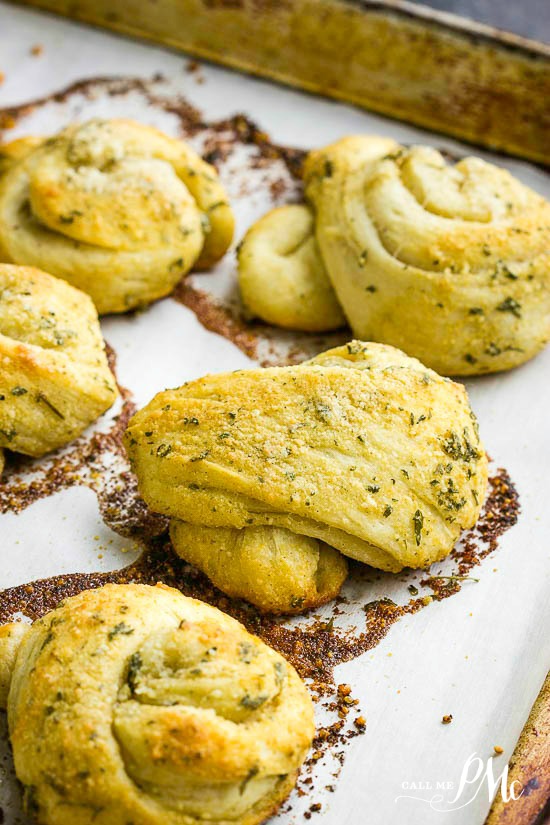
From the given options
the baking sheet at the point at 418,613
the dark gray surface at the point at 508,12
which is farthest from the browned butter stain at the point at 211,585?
the dark gray surface at the point at 508,12

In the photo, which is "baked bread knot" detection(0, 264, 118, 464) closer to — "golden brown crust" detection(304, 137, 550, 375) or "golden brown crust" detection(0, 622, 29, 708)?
"golden brown crust" detection(0, 622, 29, 708)

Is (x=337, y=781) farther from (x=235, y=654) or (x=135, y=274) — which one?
(x=135, y=274)

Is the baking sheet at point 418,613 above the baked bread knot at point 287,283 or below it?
below

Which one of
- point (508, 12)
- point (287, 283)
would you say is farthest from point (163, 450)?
point (508, 12)

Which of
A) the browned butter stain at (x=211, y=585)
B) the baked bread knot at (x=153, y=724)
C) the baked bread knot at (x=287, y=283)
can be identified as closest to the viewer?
the baked bread knot at (x=153, y=724)

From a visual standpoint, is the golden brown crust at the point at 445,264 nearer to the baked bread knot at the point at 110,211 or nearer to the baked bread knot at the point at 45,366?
the baked bread knot at the point at 110,211

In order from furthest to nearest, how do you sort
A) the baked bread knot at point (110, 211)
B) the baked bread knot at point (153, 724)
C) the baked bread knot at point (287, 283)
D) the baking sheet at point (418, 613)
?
the baked bread knot at point (287, 283) < the baked bread knot at point (110, 211) < the baking sheet at point (418, 613) < the baked bread knot at point (153, 724)

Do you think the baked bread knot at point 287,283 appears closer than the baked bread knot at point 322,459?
A: No

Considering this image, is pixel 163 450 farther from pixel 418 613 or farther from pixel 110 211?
pixel 110 211
